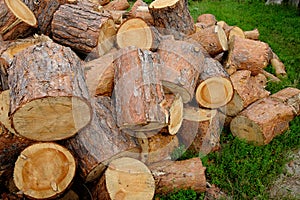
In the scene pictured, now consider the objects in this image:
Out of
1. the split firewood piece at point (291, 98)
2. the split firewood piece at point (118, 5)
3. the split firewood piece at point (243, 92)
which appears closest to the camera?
the split firewood piece at point (243, 92)

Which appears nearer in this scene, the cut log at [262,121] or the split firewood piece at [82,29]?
the split firewood piece at [82,29]

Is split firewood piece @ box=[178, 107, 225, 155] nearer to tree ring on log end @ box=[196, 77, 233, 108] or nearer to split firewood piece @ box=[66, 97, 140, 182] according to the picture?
tree ring on log end @ box=[196, 77, 233, 108]

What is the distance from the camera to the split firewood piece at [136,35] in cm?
480

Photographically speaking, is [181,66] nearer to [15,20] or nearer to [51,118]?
Result: [51,118]

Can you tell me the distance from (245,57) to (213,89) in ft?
3.88

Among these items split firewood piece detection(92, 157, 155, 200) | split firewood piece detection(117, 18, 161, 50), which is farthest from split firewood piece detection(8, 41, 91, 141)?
split firewood piece detection(117, 18, 161, 50)

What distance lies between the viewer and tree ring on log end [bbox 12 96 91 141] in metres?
3.30

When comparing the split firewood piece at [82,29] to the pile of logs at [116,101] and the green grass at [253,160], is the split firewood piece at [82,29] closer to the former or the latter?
the pile of logs at [116,101]

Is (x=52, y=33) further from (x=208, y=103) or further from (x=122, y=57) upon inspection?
(x=208, y=103)

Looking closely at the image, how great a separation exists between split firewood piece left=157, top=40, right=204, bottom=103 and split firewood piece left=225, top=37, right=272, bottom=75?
0.89 meters

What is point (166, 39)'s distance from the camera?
195 inches

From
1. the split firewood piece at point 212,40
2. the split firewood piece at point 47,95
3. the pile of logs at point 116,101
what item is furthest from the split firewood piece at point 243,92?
the split firewood piece at point 47,95

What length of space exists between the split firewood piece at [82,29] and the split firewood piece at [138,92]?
2.04 ft

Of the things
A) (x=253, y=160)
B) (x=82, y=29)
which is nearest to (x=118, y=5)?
(x=82, y=29)
